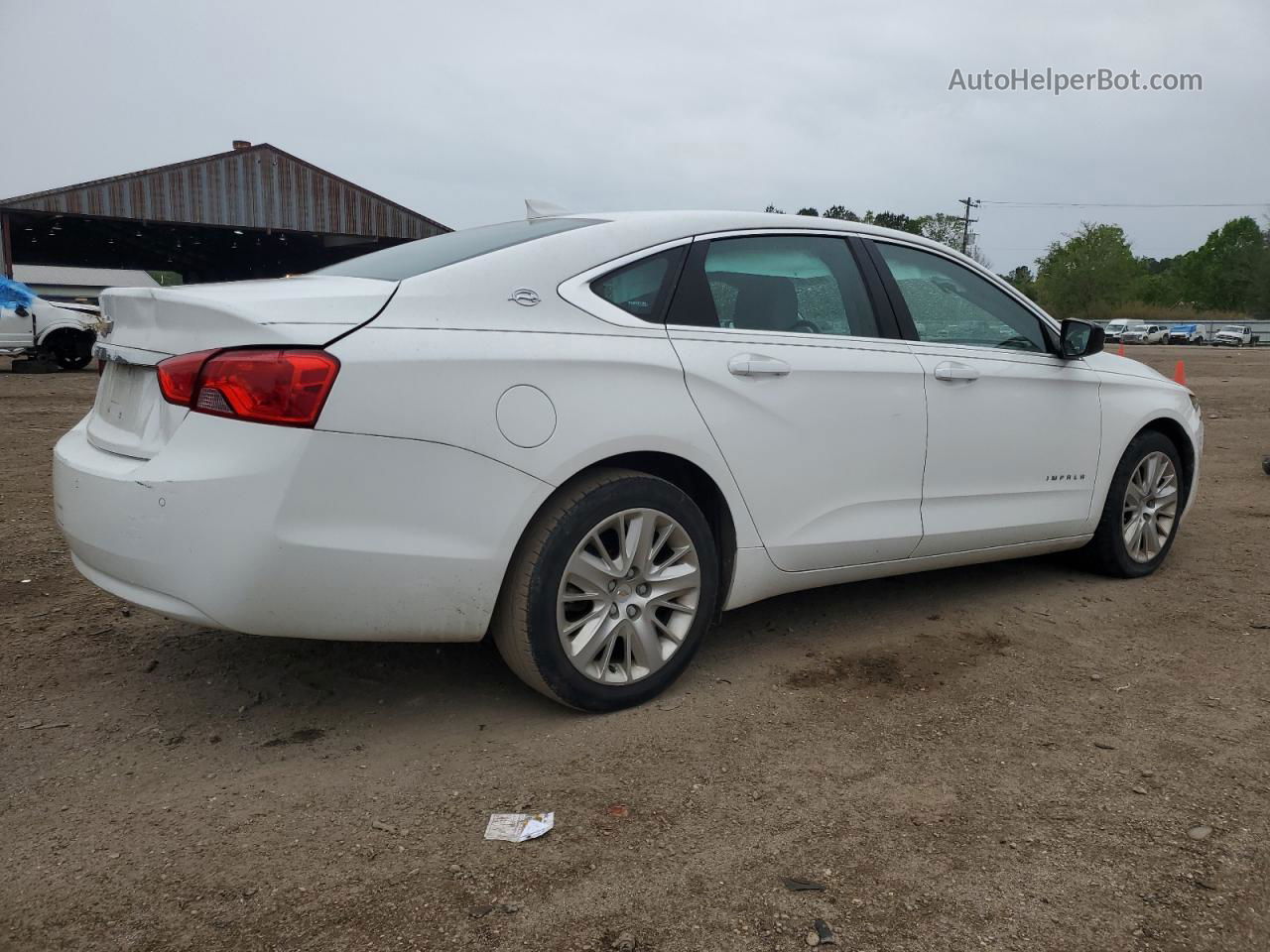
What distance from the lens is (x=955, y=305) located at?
4.14 metres

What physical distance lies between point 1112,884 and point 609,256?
86.7 inches

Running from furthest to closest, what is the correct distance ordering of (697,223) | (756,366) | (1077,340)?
(1077,340), (697,223), (756,366)

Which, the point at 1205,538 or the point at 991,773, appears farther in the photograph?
the point at 1205,538

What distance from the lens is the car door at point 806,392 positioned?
129 inches

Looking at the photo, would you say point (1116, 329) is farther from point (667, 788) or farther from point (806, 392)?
point (667, 788)

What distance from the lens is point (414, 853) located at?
233 cm

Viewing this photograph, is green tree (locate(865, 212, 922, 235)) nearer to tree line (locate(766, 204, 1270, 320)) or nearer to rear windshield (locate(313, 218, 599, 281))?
tree line (locate(766, 204, 1270, 320))

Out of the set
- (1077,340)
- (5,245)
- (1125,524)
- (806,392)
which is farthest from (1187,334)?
(806,392)

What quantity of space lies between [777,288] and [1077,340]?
1.69 m

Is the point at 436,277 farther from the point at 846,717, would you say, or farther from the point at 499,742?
the point at 846,717

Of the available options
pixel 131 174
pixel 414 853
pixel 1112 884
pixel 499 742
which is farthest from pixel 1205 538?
pixel 131 174

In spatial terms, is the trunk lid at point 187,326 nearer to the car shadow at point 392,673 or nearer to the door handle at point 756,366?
the car shadow at point 392,673

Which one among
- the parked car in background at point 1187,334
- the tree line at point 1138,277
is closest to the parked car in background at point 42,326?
the parked car in background at point 1187,334

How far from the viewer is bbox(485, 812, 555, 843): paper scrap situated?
7.90ft
